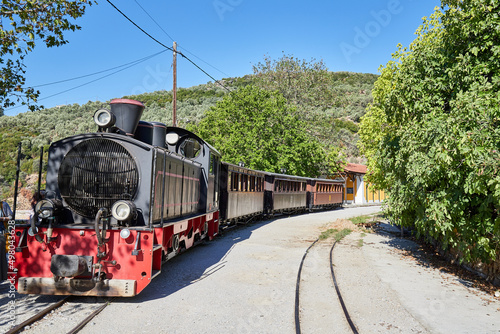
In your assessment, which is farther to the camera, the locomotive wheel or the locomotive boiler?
the locomotive wheel

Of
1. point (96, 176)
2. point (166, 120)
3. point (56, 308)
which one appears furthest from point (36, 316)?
point (166, 120)

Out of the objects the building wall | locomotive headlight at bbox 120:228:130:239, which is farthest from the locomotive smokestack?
the building wall

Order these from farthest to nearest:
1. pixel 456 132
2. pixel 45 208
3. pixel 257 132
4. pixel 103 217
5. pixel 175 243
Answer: pixel 257 132 < pixel 175 243 < pixel 456 132 < pixel 103 217 < pixel 45 208

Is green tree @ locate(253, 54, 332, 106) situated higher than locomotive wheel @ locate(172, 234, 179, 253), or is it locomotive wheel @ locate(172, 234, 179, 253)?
green tree @ locate(253, 54, 332, 106)

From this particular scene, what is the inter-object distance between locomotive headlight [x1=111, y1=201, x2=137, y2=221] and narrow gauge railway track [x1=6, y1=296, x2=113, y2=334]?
141cm

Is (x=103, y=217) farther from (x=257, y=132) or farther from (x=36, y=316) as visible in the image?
(x=257, y=132)

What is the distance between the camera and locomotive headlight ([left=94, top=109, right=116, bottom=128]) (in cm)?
651

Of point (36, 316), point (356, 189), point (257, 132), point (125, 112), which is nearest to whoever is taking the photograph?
point (36, 316)

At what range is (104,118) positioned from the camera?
6.54 meters

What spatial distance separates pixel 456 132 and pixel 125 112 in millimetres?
6629

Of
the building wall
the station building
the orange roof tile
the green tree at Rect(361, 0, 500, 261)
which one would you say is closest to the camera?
the green tree at Rect(361, 0, 500, 261)

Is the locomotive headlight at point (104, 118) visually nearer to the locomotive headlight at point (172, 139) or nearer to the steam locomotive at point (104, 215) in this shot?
the steam locomotive at point (104, 215)

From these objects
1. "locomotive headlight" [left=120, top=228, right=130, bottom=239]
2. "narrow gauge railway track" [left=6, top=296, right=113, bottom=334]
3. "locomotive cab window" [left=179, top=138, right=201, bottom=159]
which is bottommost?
"narrow gauge railway track" [left=6, top=296, right=113, bottom=334]

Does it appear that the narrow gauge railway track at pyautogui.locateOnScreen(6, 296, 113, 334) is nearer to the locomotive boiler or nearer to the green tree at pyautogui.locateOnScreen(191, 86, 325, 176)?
the locomotive boiler
